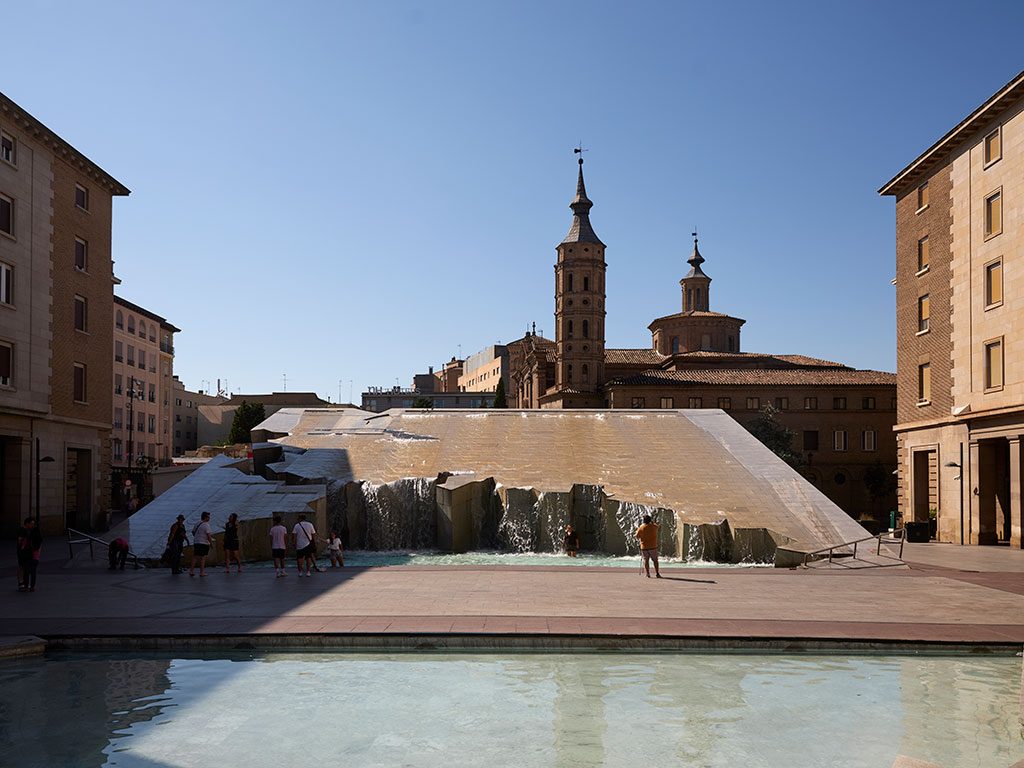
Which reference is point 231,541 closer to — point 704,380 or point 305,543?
point 305,543

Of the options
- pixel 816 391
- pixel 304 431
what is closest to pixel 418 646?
pixel 304 431

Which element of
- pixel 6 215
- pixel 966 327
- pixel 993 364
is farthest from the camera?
pixel 966 327

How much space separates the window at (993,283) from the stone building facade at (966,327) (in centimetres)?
4

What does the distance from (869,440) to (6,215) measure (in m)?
66.1

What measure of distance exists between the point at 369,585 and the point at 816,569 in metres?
10.8

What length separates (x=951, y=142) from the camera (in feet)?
112

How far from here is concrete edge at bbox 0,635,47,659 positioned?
1290 cm

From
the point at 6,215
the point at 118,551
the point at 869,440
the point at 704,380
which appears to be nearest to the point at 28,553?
the point at 118,551

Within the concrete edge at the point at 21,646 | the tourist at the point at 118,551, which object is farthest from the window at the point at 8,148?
the concrete edge at the point at 21,646

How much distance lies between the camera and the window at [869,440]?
255 feet

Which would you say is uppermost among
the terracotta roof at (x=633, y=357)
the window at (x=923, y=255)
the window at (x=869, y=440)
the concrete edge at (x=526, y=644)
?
the terracotta roof at (x=633, y=357)

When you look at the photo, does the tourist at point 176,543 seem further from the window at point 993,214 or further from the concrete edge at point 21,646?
the window at point 993,214

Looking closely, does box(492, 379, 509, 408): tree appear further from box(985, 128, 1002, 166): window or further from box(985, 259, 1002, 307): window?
box(985, 128, 1002, 166): window

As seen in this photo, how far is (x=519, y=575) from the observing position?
68.8ft
